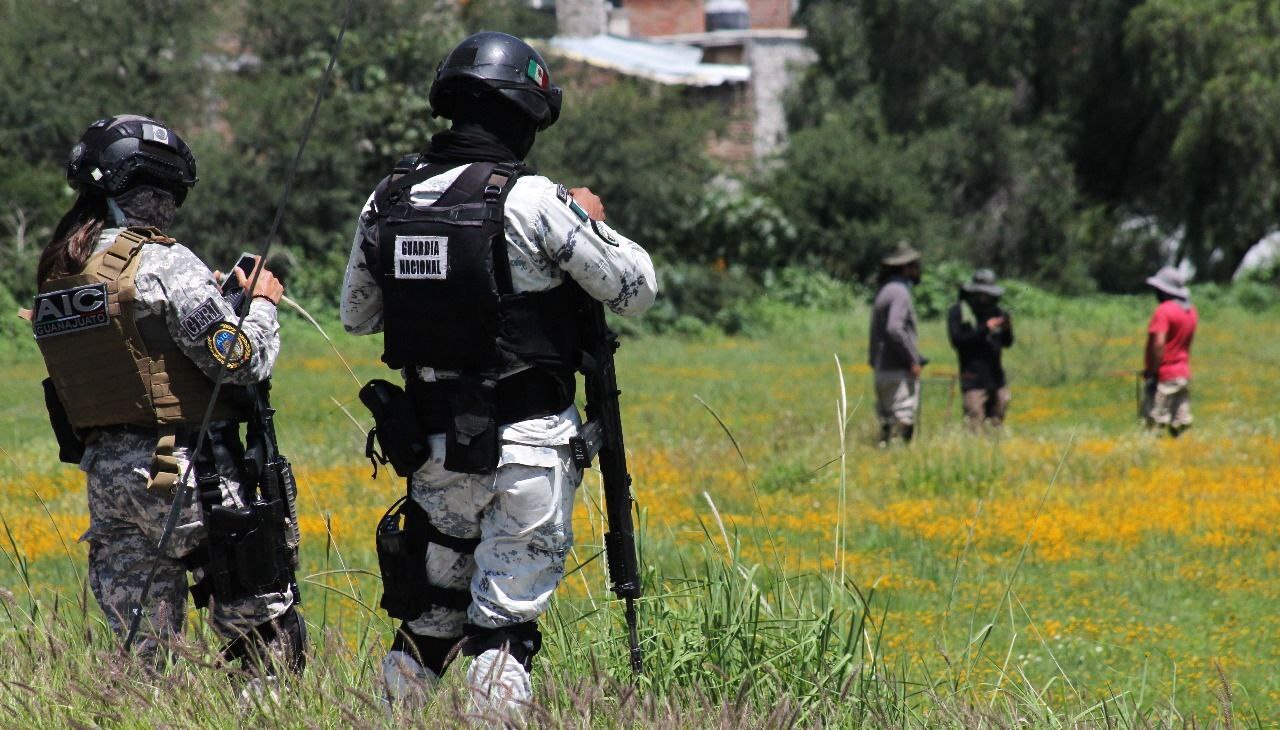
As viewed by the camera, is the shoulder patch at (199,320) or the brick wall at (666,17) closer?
the shoulder patch at (199,320)

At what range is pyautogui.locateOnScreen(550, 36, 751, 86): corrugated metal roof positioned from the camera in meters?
38.1

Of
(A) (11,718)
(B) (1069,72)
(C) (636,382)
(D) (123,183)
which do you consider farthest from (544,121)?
(B) (1069,72)

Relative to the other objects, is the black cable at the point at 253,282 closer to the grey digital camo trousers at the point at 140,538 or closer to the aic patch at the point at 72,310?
the grey digital camo trousers at the point at 140,538

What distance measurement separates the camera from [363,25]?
27609 mm

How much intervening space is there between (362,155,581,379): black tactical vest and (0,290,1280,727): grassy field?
71cm

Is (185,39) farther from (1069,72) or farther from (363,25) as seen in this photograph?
(1069,72)

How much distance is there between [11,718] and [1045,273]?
33.4 m

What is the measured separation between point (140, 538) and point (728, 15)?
4657cm

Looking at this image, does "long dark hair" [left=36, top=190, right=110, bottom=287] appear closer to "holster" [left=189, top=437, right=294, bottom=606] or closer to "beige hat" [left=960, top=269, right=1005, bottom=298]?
"holster" [left=189, top=437, right=294, bottom=606]

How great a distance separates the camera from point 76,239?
13.9 ft

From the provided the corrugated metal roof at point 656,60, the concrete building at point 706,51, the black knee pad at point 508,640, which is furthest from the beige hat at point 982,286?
the corrugated metal roof at point 656,60

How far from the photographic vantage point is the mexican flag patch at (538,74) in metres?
3.98

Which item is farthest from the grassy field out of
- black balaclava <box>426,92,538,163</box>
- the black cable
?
black balaclava <box>426,92,538,163</box>

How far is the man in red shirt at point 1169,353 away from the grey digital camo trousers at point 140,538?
9219 mm
